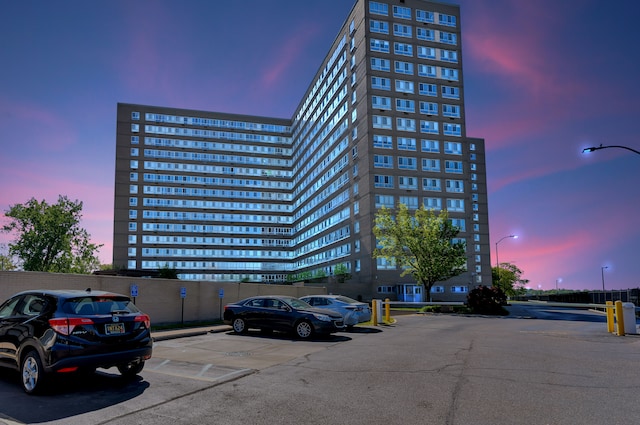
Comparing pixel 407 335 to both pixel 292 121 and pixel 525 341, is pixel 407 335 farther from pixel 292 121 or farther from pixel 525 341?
pixel 292 121

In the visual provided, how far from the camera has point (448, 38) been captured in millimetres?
75750

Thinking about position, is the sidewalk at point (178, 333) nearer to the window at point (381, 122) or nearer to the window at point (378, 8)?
the window at point (381, 122)

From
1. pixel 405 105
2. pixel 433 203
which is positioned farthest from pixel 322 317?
pixel 405 105

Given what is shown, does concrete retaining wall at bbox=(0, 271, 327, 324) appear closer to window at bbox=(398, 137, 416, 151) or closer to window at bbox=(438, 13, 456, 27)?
window at bbox=(398, 137, 416, 151)

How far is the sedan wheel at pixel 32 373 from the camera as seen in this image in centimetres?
758

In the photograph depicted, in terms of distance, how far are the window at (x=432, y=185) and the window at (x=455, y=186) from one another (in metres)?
1.32

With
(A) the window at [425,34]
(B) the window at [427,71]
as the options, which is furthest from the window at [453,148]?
(A) the window at [425,34]

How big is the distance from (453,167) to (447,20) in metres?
23.7

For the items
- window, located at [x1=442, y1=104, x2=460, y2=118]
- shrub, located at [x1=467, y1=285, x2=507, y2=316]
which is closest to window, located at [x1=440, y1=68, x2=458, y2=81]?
window, located at [x1=442, y1=104, x2=460, y2=118]

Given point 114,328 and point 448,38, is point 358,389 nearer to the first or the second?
point 114,328

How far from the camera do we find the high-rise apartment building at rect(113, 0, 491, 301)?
70438 mm

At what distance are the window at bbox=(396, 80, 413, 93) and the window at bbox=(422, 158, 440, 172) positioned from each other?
10638 mm

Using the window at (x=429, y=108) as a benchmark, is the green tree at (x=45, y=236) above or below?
below

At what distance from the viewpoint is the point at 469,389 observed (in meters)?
8.04
